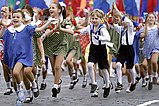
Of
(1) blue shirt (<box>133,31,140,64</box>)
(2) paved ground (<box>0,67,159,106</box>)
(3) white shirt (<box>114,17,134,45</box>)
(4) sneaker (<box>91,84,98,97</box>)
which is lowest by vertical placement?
(2) paved ground (<box>0,67,159,106</box>)

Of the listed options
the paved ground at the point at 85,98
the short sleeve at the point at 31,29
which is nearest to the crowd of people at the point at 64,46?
the short sleeve at the point at 31,29

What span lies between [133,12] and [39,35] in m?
10.6

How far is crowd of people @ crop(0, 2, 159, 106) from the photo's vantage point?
927 centimetres

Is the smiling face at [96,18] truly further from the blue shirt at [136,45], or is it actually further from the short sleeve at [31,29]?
the blue shirt at [136,45]

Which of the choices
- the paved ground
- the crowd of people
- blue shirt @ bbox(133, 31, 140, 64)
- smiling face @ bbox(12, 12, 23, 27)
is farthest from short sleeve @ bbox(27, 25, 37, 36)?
blue shirt @ bbox(133, 31, 140, 64)

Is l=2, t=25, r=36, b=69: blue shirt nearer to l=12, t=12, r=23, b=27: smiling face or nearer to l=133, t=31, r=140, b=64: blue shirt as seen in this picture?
l=12, t=12, r=23, b=27: smiling face

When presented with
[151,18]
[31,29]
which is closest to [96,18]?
[31,29]

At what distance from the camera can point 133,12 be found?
20.1 m

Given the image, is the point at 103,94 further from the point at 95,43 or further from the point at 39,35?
the point at 39,35

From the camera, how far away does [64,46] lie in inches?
424

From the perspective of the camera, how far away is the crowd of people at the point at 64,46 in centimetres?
927

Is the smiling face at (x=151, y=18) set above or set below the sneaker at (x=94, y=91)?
above

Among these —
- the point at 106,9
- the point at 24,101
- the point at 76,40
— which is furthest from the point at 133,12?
the point at 24,101

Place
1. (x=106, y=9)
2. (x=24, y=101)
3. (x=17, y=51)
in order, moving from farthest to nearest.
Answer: (x=106, y=9), (x=24, y=101), (x=17, y=51)
